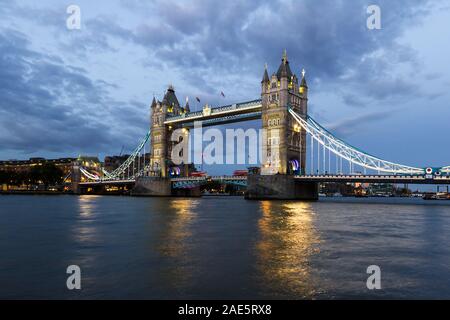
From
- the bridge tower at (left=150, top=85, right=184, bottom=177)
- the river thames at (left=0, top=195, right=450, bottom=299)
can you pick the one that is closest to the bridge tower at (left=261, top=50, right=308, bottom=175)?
the bridge tower at (left=150, top=85, right=184, bottom=177)

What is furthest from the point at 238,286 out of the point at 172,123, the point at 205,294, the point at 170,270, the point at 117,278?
the point at 172,123

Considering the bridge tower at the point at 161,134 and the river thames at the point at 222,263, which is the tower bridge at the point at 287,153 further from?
the river thames at the point at 222,263

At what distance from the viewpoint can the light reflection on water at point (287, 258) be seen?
35.9 ft

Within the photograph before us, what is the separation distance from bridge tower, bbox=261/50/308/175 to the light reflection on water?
46.6 metres

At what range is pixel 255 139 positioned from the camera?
7338 cm

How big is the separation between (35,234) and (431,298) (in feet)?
65.2

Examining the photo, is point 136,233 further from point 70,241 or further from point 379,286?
point 379,286

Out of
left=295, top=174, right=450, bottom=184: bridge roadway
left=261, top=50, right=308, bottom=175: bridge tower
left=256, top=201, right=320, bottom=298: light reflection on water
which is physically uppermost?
left=261, top=50, right=308, bottom=175: bridge tower

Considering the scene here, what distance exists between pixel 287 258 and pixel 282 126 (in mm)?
57574

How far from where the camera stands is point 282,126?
71.2m

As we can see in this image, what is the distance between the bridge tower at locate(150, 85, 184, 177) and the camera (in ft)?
327

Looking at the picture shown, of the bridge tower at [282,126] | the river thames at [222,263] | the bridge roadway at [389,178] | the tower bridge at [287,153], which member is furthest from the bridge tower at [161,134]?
the river thames at [222,263]

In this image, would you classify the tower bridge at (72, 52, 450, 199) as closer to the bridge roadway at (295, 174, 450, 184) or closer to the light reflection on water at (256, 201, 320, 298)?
the bridge roadway at (295, 174, 450, 184)

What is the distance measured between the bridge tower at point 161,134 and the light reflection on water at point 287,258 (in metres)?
76.6
